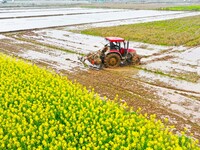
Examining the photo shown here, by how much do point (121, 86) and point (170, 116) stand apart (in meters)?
3.86

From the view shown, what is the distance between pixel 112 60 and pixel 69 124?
9.58 meters

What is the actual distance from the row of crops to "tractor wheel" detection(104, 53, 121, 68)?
6412 mm

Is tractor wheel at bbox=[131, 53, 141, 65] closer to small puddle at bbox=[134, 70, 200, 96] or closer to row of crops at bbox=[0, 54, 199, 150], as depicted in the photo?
small puddle at bbox=[134, 70, 200, 96]

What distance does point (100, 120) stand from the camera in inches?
333

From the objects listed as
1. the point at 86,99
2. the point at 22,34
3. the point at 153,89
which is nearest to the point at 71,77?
the point at 153,89

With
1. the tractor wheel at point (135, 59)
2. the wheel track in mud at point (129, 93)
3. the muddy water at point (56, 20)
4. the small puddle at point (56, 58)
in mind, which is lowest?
the wheel track in mud at point (129, 93)

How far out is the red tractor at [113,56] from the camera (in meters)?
17.4

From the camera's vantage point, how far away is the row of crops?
7.42 metres

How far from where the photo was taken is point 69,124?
829cm

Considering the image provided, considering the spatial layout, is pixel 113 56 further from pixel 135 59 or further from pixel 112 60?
pixel 135 59

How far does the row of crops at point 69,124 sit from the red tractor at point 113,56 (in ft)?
21.1

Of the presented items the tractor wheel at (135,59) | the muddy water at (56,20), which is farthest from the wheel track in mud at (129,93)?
the muddy water at (56,20)

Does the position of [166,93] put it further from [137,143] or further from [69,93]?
[137,143]

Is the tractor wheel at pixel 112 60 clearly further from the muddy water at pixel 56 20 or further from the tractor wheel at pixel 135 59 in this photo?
the muddy water at pixel 56 20
